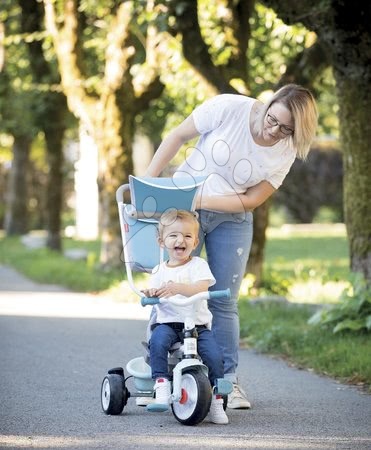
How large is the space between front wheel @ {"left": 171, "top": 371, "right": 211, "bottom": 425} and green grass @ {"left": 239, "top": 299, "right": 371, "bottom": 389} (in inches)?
88.4

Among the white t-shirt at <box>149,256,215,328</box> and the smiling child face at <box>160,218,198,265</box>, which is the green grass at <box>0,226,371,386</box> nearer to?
the white t-shirt at <box>149,256,215,328</box>

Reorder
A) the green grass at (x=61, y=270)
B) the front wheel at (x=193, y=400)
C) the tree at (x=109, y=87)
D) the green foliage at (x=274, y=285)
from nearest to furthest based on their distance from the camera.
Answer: the front wheel at (x=193, y=400)
the green foliage at (x=274, y=285)
the green grass at (x=61, y=270)
the tree at (x=109, y=87)

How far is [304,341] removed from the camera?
34.2ft

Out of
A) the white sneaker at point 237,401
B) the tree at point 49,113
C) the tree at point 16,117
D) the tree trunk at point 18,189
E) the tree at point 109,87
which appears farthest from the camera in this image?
the tree trunk at point 18,189

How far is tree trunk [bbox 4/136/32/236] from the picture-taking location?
112ft

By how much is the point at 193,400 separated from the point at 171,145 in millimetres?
1532

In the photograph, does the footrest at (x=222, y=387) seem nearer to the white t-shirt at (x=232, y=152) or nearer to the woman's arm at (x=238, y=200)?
the woman's arm at (x=238, y=200)

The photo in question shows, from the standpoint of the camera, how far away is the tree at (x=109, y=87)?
58.6 ft

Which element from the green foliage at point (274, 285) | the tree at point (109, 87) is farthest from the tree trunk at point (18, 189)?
the green foliage at point (274, 285)

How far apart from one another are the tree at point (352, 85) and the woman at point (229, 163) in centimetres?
Answer: 349

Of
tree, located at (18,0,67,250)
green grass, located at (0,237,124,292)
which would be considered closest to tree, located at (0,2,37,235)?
tree, located at (18,0,67,250)

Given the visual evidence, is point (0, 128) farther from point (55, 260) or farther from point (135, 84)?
point (135, 84)

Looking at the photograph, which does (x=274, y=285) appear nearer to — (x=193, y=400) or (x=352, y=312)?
(x=352, y=312)

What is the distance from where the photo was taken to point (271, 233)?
120ft
